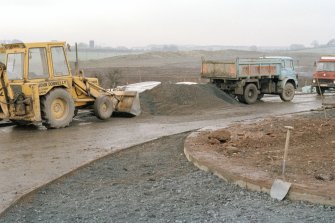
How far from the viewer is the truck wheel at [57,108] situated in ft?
48.0

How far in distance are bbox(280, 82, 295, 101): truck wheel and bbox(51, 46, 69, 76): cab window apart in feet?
39.6

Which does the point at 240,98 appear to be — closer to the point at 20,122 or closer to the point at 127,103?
the point at 127,103

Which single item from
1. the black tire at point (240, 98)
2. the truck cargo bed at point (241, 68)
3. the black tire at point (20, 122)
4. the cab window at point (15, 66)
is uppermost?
the cab window at point (15, 66)

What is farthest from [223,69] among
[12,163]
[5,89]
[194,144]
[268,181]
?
[268,181]

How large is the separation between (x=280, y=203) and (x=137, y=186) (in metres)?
2.33

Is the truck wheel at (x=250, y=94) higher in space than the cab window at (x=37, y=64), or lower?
lower

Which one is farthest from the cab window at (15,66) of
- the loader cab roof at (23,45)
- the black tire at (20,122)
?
the black tire at (20,122)

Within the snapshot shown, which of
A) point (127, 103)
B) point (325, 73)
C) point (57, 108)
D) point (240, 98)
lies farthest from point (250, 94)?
point (57, 108)

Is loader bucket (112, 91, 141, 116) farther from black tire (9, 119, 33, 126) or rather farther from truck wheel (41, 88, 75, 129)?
black tire (9, 119, 33, 126)

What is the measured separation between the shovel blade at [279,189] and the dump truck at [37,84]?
8.87 meters

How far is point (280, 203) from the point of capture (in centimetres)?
684

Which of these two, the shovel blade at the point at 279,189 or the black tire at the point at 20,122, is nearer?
the shovel blade at the point at 279,189

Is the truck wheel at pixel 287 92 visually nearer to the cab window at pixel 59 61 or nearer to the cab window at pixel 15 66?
the cab window at pixel 59 61

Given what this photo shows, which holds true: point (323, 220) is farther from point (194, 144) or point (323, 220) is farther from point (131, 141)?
point (131, 141)
